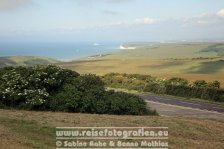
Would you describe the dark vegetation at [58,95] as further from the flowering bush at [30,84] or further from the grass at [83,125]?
the grass at [83,125]

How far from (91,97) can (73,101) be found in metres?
1.28

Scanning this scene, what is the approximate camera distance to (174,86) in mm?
53656

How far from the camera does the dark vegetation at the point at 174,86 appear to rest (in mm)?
48719

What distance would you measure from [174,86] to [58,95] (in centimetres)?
3110

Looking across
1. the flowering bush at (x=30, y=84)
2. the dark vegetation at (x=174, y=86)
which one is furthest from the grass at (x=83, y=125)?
the dark vegetation at (x=174, y=86)

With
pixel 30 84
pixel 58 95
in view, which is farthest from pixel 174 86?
pixel 30 84

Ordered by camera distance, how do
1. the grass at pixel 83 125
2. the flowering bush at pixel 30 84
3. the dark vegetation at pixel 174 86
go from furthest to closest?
the dark vegetation at pixel 174 86
the flowering bush at pixel 30 84
the grass at pixel 83 125

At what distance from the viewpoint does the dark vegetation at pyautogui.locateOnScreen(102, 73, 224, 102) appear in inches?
1918

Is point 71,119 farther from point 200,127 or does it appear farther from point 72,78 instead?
point 72,78

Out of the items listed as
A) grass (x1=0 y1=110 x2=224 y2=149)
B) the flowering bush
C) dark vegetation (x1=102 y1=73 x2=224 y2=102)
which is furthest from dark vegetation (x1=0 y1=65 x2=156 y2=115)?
dark vegetation (x1=102 y1=73 x2=224 y2=102)

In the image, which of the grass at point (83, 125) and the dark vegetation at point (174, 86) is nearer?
the grass at point (83, 125)

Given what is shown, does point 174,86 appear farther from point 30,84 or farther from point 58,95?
point 30,84

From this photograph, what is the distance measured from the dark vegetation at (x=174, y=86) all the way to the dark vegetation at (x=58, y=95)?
23.7 metres

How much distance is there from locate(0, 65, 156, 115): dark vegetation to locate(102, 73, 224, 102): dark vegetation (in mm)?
23742
